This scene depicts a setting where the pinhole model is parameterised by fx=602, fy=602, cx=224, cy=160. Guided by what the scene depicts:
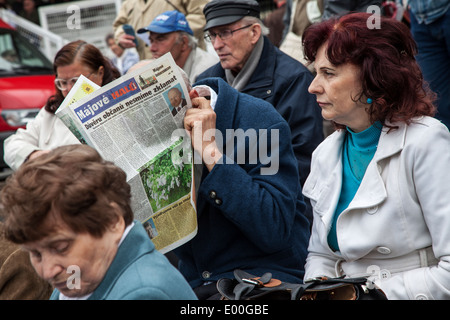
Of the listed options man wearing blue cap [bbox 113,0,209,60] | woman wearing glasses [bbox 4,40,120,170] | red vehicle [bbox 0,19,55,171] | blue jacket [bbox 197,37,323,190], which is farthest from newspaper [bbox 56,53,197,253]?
red vehicle [bbox 0,19,55,171]

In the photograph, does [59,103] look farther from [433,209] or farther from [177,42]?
[433,209]

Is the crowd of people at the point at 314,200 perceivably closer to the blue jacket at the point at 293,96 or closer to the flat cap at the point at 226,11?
the blue jacket at the point at 293,96

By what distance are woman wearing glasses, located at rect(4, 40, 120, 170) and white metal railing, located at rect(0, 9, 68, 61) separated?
7170mm

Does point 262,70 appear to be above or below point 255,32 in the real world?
below

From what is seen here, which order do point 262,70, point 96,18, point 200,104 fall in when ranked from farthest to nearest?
1. point 96,18
2. point 262,70
3. point 200,104

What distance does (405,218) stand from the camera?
2254 millimetres

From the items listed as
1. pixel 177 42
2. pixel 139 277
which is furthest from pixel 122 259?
pixel 177 42

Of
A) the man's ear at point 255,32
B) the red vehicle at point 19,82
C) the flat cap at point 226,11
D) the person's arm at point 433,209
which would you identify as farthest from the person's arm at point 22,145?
the red vehicle at point 19,82

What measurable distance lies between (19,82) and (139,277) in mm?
6545

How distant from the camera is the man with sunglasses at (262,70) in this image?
3.78 metres

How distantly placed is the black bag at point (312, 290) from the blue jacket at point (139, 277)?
0.33m

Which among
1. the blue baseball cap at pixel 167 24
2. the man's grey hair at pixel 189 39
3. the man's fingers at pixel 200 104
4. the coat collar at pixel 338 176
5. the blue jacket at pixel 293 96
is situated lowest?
the man's grey hair at pixel 189 39

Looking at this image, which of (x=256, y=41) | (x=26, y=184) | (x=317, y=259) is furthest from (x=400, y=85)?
(x=256, y=41)

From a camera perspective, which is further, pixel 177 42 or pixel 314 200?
pixel 177 42
